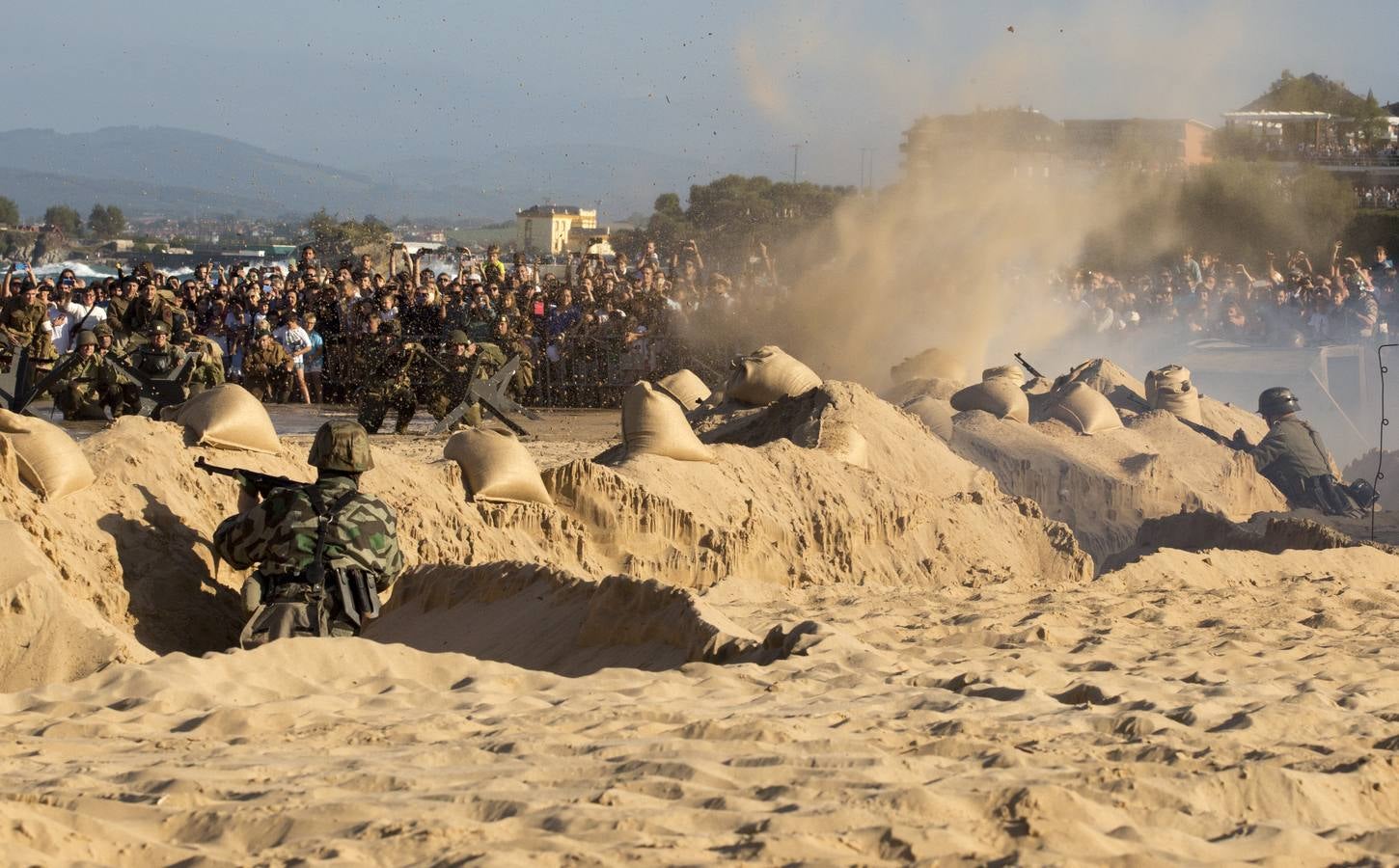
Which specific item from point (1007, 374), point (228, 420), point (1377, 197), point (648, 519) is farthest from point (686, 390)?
point (1377, 197)

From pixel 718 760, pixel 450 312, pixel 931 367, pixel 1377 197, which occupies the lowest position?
pixel 718 760

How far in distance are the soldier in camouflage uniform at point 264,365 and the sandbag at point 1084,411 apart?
7.31m

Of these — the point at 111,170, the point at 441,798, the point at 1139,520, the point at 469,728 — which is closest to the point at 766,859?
the point at 441,798

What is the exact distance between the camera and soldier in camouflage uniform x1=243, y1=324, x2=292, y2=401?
53.0 ft

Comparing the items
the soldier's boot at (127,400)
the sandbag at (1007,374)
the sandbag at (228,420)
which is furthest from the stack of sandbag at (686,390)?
the sandbag at (228,420)

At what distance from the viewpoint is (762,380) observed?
13.0 metres

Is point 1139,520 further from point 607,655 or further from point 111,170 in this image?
point 111,170

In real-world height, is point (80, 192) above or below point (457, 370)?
above

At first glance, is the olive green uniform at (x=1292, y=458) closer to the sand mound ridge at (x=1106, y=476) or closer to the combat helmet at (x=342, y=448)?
the sand mound ridge at (x=1106, y=476)

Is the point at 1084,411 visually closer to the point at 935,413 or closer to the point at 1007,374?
the point at 1007,374

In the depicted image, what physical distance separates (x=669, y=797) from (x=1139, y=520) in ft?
32.4

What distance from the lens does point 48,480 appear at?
6.77m

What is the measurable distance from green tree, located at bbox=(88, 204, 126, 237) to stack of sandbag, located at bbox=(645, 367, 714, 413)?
1397 inches

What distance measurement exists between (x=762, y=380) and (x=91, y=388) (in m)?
5.45
